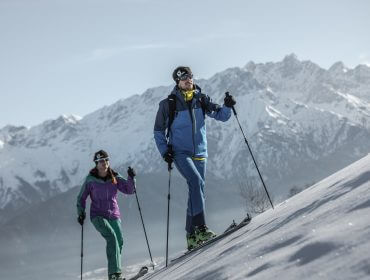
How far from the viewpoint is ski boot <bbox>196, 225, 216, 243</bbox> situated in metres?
7.71

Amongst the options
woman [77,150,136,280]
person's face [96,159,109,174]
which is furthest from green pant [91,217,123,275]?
person's face [96,159,109,174]

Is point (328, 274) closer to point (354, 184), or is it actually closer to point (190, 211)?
point (354, 184)

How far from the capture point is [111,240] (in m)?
8.51

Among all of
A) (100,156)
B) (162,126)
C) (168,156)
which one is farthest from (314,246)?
(100,156)

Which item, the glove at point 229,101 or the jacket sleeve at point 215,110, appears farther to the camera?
the glove at point 229,101

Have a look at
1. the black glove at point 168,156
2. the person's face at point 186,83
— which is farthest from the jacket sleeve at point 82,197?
the person's face at point 186,83

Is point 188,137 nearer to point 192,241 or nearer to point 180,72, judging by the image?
point 180,72

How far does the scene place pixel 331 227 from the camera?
3582mm

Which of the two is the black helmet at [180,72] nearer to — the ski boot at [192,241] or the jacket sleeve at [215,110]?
the jacket sleeve at [215,110]

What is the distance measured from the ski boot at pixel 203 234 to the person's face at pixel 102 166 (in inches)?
76.3

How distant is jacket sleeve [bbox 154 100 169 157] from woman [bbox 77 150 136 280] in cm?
107

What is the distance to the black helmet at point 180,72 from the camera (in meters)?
8.33

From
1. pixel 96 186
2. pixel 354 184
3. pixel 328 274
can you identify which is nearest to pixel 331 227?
pixel 328 274

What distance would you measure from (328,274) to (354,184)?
2.23 metres
